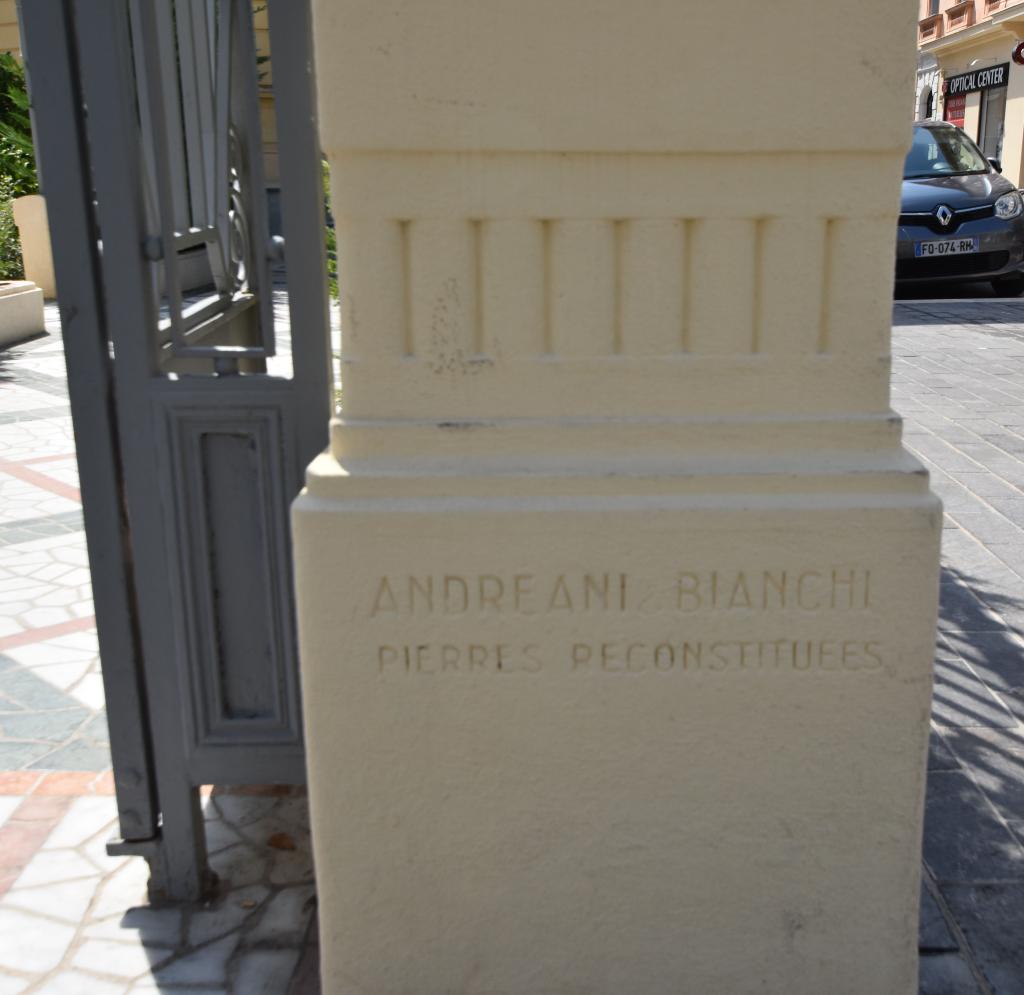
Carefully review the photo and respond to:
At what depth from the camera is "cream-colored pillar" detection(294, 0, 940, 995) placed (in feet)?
Answer: 7.04

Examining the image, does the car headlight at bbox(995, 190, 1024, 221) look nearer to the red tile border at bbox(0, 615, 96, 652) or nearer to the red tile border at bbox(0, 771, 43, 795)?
the red tile border at bbox(0, 615, 96, 652)

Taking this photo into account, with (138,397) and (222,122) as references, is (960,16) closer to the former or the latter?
(222,122)

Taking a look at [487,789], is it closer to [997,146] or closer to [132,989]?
[132,989]

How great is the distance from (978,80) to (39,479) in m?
27.5

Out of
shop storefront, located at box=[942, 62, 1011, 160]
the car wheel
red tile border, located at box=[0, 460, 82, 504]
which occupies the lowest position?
red tile border, located at box=[0, 460, 82, 504]

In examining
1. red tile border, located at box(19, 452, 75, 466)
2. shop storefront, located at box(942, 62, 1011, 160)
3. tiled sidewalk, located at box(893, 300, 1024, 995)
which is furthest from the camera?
shop storefront, located at box(942, 62, 1011, 160)

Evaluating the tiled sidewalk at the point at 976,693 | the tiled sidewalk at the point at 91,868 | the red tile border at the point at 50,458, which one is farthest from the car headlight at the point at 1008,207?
the tiled sidewalk at the point at 91,868

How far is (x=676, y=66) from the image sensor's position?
2137 millimetres

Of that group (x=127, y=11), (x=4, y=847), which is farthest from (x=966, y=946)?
(x=127, y=11)

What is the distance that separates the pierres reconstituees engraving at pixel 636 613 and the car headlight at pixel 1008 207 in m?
12.8

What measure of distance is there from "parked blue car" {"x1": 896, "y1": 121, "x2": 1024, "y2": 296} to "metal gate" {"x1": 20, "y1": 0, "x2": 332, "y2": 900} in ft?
38.6

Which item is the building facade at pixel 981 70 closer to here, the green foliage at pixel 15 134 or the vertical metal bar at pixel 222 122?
the green foliage at pixel 15 134

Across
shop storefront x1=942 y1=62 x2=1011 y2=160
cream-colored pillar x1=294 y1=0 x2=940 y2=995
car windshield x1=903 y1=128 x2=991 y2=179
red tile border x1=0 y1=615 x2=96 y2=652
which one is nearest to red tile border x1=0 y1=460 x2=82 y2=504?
red tile border x1=0 y1=615 x2=96 y2=652

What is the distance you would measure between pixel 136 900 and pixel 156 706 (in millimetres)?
539
